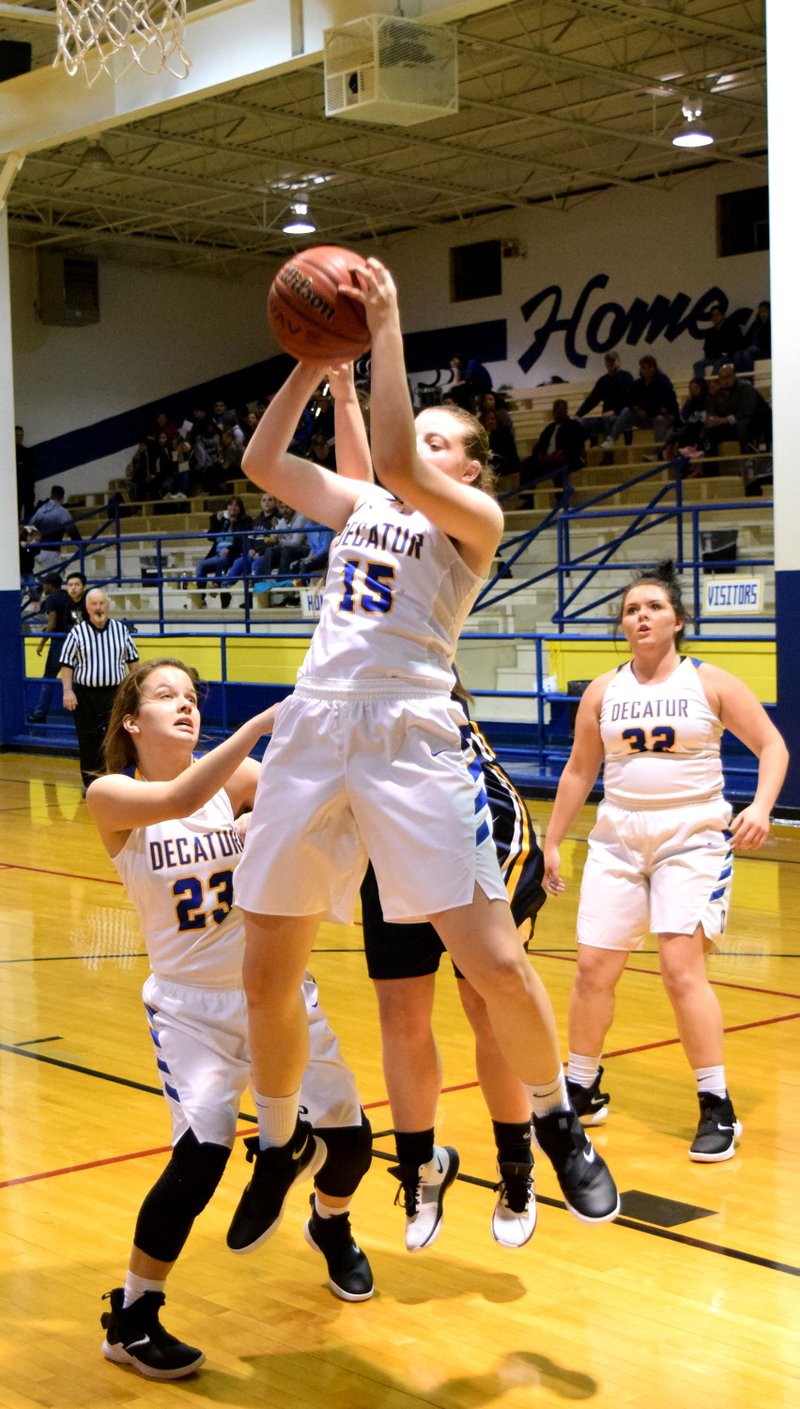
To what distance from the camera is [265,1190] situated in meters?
2.99

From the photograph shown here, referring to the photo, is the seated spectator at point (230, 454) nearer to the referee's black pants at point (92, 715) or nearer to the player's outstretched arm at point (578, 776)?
the referee's black pants at point (92, 715)

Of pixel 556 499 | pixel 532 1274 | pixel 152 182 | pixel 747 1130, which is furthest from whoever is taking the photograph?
pixel 152 182

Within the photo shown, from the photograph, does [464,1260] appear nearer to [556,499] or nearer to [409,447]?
[409,447]

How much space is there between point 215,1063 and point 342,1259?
1.74 feet

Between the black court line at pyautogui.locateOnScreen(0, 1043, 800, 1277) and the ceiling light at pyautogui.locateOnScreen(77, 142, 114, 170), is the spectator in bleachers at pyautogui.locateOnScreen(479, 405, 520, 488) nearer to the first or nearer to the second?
the ceiling light at pyautogui.locateOnScreen(77, 142, 114, 170)

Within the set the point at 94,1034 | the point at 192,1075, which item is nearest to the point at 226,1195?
the point at 192,1075

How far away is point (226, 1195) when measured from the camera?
3.87 meters

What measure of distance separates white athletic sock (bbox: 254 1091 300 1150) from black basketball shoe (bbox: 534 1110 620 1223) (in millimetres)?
445

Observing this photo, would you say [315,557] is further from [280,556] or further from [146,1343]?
[146,1343]

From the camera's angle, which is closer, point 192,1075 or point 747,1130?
point 192,1075

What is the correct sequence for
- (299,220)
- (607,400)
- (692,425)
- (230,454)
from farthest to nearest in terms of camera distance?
(299,220)
(230,454)
(607,400)
(692,425)

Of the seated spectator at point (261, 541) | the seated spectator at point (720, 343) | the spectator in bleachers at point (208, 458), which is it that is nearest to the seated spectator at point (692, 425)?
the seated spectator at point (720, 343)

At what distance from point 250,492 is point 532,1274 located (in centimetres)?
1830

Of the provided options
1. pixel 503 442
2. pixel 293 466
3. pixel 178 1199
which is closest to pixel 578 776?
pixel 293 466
